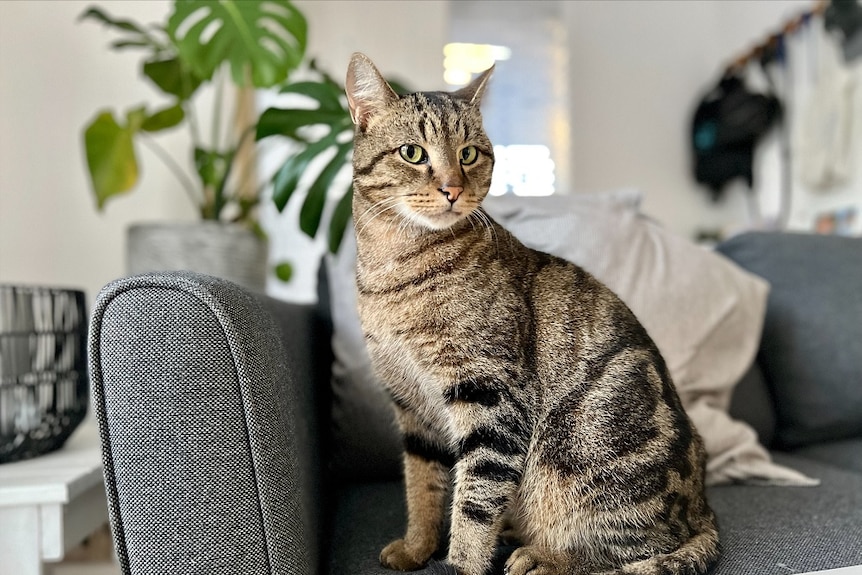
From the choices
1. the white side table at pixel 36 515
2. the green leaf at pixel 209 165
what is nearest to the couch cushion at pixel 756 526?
the white side table at pixel 36 515

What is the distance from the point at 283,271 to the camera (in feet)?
6.24

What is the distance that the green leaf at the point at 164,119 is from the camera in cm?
167

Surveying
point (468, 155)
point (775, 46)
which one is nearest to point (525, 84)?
point (775, 46)

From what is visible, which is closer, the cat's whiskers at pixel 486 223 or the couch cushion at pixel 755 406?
the cat's whiskers at pixel 486 223

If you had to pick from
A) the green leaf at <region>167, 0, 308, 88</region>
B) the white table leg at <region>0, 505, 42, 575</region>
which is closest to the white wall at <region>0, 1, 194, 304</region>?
the green leaf at <region>167, 0, 308, 88</region>

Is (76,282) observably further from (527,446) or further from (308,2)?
(527,446)

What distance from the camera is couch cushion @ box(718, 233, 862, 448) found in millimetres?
1521

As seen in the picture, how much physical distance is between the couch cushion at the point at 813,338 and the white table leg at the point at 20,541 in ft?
5.07

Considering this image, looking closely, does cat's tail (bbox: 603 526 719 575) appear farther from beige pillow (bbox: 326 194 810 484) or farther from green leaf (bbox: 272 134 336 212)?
green leaf (bbox: 272 134 336 212)

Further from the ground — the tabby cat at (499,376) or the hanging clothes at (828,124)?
the hanging clothes at (828,124)

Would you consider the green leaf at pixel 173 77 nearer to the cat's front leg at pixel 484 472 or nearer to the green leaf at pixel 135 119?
the green leaf at pixel 135 119

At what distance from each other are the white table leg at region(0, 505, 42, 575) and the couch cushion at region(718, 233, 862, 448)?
5.07ft

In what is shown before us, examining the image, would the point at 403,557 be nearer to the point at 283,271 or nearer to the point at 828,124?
the point at 283,271

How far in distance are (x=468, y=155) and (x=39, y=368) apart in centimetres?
83
